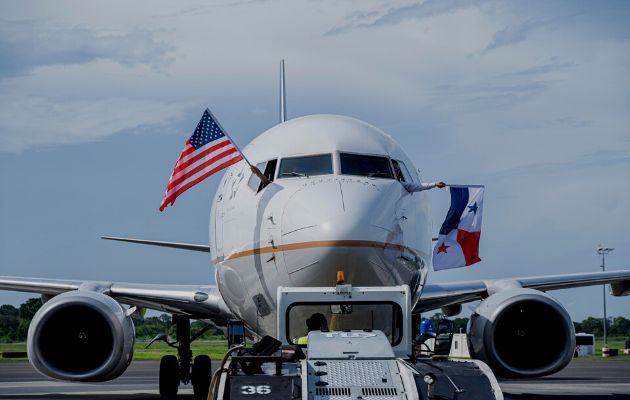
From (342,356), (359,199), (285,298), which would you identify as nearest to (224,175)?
(359,199)

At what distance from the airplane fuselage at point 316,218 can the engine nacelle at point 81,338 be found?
1.73 metres

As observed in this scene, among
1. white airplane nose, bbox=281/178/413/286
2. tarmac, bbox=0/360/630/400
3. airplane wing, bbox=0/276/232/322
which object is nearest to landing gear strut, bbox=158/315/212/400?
tarmac, bbox=0/360/630/400

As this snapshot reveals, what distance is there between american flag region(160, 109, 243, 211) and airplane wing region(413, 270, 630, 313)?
13.5ft

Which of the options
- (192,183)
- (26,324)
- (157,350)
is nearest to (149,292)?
(192,183)

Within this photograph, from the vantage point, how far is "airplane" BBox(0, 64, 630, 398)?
529 inches

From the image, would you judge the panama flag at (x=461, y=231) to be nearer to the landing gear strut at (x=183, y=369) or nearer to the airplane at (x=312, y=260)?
the airplane at (x=312, y=260)

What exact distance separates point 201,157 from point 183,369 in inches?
186

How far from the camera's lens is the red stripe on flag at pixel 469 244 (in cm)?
1730

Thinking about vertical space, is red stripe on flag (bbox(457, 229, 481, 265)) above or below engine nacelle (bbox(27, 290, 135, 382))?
above

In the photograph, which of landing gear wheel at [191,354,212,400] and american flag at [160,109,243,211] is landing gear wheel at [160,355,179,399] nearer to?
landing gear wheel at [191,354,212,400]

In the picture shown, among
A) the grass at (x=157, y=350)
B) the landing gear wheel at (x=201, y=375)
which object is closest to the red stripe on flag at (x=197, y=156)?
the landing gear wheel at (x=201, y=375)

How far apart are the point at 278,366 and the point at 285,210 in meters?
4.43

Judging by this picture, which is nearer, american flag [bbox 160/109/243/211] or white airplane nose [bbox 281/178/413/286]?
white airplane nose [bbox 281/178/413/286]

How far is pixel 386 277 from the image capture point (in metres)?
13.8
